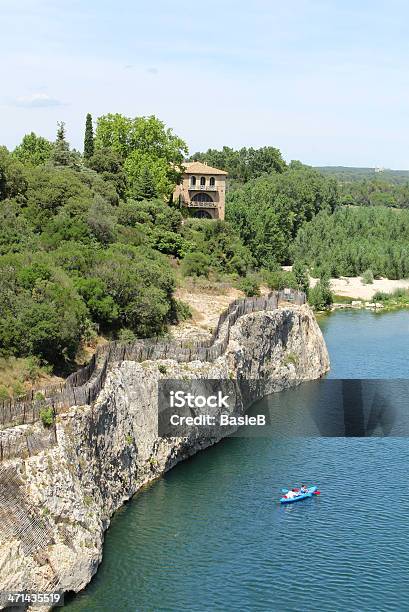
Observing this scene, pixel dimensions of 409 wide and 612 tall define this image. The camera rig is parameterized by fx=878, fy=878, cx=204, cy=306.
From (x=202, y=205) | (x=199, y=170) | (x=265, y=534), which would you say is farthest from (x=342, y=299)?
(x=265, y=534)

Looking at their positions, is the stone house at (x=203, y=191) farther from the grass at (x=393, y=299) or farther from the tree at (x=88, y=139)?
the grass at (x=393, y=299)

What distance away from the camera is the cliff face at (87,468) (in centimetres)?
3419

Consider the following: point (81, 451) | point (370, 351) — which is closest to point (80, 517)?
point (81, 451)

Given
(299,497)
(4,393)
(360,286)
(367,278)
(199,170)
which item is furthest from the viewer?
(367,278)

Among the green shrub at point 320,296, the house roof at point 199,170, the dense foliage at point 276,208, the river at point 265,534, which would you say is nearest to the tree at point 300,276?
the green shrub at point 320,296

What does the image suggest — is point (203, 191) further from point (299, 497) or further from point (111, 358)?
point (299, 497)

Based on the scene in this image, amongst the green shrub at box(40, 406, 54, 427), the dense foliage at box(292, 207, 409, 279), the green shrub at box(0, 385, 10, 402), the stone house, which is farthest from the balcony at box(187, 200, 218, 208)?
the green shrub at box(40, 406, 54, 427)

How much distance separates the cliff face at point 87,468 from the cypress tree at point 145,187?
3460cm

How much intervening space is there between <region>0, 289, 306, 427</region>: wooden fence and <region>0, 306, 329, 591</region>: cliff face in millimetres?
547

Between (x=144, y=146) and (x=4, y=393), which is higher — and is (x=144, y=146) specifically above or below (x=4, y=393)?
above

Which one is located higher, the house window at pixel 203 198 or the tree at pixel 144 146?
the tree at pixel 144 146

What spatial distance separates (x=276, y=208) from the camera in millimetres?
143000

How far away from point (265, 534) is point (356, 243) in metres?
108

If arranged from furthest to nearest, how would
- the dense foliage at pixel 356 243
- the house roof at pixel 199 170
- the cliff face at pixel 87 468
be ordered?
1. the dense foliage at pixel 356 243
2. the house roof at pixel 199 170
3. the cliff face at pixel 87 468
